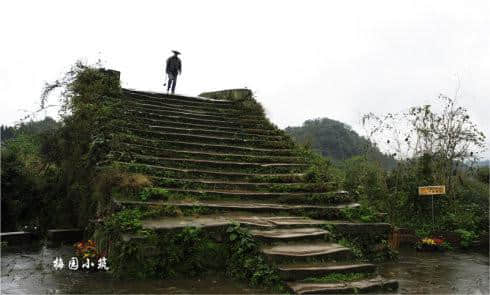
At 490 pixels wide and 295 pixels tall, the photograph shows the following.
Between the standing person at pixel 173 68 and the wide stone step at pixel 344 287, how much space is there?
363 inches

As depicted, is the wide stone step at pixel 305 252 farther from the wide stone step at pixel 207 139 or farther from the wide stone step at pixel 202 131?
the wide stone step at pixel 202 131

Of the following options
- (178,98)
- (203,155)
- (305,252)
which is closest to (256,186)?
(203,155)

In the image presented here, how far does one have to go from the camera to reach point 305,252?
5070mm

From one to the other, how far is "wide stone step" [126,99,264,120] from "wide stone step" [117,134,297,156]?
193 centimetres

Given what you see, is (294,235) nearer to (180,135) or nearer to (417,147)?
(180,135)

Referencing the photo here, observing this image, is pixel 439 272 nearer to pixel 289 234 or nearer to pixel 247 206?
pixel 289 234

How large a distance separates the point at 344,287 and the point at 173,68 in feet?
31.4

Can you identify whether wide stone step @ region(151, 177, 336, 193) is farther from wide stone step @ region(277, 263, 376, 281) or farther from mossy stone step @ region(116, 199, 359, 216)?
wide stone step @ region(277, 263, 376, 281)

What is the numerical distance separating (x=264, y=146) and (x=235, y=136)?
76cm

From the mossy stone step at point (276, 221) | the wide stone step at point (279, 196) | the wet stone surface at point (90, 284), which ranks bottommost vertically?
the wet stone surface at point (90, 284)

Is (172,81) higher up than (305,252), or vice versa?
(172,81)

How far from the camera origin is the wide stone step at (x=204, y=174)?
6749mm

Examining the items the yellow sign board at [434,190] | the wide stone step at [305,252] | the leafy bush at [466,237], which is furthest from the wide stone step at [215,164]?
the leafy bush at [466,237]

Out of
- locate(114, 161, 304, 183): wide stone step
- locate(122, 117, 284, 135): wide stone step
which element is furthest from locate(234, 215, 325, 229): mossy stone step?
locate(122, 117, 284, 135): wide stone step
